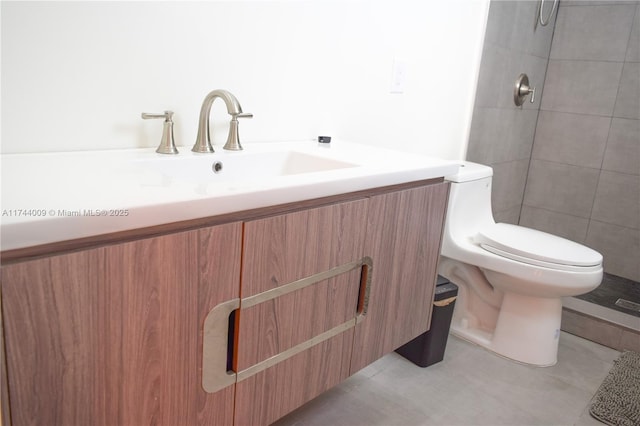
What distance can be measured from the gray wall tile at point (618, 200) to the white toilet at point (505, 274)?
100cm

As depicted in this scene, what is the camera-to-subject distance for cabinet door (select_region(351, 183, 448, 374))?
125cm

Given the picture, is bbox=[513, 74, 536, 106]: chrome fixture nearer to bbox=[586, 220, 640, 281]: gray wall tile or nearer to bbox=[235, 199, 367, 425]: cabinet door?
bbox=[586, 220, 640, 281]: gray wall tile

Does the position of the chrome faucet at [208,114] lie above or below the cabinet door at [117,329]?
above

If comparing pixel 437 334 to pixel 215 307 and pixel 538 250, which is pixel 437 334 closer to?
pixel 538 250

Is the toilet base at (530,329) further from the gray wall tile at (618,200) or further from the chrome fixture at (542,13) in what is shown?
the chrome fixture at (542,13)

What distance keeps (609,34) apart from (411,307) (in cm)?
210

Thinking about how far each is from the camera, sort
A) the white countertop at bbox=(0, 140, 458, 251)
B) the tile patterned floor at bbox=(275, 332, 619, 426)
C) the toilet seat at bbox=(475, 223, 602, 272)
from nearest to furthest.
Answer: the white countertop at bbox=(0, 140, 458, 251) < the tile patterned floor at bbox=(275, 332, 619, 426) < the toilet seat at bbox=(475, 223, 602, 272)

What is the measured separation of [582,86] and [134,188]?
266cm

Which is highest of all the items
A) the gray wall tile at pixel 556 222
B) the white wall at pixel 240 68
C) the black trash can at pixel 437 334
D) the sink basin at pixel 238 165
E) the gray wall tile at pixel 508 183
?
the white wall at pixel 240 68

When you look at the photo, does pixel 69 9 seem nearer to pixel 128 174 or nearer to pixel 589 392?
pixel 128 174

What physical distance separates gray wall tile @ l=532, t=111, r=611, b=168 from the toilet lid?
104 cm

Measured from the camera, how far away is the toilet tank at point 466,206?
1.90 meters

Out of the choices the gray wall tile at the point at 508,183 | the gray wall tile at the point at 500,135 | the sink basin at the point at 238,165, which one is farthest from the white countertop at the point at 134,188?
the gray wall tile at the point at 508,183

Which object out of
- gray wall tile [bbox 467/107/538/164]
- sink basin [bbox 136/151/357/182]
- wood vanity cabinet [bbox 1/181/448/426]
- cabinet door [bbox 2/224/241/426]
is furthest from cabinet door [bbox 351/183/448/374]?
gray wall tile [bbox 467/107/538/164]
